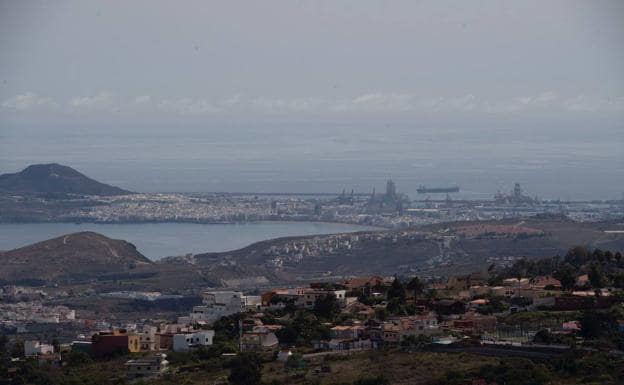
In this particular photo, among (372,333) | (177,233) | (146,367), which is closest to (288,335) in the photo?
(372,333)

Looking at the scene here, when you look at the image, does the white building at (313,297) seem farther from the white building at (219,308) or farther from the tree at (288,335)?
the tree at (288,335)

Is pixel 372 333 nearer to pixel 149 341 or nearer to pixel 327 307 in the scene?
pixel 327 307

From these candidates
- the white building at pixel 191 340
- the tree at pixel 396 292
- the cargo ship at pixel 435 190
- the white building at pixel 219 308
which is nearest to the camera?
the white building at pixel 191 340

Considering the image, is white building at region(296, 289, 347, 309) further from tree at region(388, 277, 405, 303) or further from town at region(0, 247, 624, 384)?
tree at region(388, 277, 405, 303)

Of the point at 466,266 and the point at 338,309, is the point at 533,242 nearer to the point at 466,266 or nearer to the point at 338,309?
the point at 466,266

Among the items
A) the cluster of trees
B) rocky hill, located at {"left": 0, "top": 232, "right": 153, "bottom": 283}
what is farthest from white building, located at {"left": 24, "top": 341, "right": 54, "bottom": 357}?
rocky hill, located at {"left": 0, "top": 232, "right": 153, "bottom": 283}

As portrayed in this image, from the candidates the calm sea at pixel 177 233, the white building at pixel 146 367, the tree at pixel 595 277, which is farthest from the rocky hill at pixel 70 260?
the white building at pixel 146 367
